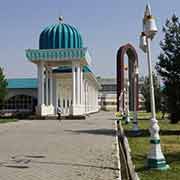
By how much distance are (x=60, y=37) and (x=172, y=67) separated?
2630 cm

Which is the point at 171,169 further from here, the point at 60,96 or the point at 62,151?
the point at 60,96

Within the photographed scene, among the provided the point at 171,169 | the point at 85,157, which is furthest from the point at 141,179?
the point at 85,157

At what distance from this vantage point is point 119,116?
142ft

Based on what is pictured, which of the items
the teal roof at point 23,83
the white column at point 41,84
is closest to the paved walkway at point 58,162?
the white column at point 41,84

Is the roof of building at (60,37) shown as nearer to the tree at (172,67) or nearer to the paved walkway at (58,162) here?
the tree at (172,67)

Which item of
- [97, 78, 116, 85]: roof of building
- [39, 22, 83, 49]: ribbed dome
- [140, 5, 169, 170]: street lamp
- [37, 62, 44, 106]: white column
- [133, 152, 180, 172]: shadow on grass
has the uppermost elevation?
[97, 78, 116, 85]: roof of building

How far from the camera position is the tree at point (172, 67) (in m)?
20.0

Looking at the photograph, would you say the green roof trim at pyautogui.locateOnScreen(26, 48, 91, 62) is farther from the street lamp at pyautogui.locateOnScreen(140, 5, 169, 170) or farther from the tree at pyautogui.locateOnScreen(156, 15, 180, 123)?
the street lamp at pyautogui.locateOnScreen(140, 5, 169, 170)

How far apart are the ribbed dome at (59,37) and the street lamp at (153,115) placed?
1389 inches

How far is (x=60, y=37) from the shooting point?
45062 millimetres

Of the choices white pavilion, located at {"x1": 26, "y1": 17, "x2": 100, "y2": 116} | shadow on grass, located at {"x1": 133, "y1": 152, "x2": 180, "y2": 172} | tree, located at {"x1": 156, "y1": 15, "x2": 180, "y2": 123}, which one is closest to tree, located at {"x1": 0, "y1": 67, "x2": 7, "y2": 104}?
white pavilion, located at {"x1": 26, "y1": 17, "x2": 100, "y2": 116}

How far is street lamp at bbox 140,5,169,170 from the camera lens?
9.11 m

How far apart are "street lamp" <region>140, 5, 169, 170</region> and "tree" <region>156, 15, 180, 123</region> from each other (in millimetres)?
10055

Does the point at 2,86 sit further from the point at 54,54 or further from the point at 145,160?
the point at 145,160
